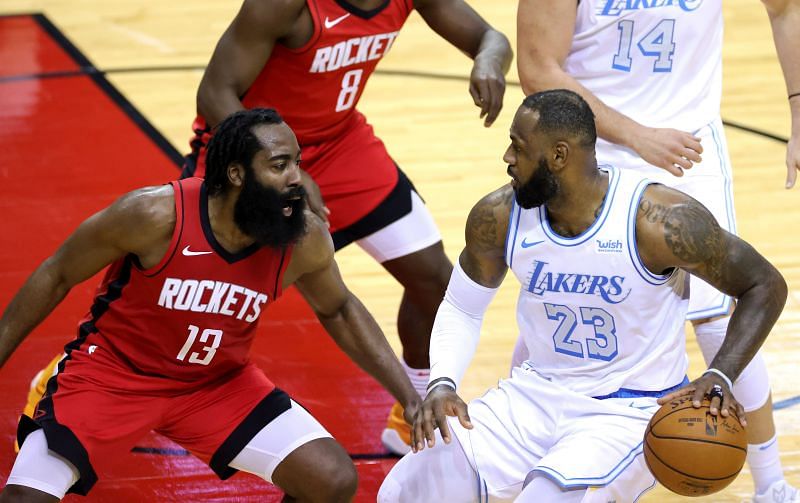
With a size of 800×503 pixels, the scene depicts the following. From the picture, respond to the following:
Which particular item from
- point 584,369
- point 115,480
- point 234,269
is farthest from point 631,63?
point 115,480

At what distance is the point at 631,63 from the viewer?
4.98m

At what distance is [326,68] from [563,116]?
5.07 ft

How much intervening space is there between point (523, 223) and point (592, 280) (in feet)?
0.99

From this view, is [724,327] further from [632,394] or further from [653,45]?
[653,45]

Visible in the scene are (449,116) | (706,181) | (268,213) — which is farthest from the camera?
(449,116)

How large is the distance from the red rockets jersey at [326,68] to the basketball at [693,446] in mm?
2155

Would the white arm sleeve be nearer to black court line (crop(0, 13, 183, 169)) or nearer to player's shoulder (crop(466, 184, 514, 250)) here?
player's shoulder (crop(466, 184, 514, 250))

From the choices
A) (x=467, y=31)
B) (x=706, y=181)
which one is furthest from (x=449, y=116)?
(x=706, y=181)

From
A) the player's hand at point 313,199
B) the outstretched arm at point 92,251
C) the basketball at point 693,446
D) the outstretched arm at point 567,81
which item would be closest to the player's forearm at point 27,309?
the outstretched arm at point 92,251

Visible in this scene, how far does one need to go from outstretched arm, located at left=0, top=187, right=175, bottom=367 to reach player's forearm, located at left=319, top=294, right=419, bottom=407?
2.38 ft

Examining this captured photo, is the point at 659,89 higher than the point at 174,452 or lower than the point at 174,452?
higher

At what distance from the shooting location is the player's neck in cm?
425

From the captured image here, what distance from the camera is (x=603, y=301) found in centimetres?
425

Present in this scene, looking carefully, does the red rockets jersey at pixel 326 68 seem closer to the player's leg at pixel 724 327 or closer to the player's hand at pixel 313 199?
the player's hand at pixel 313 199
